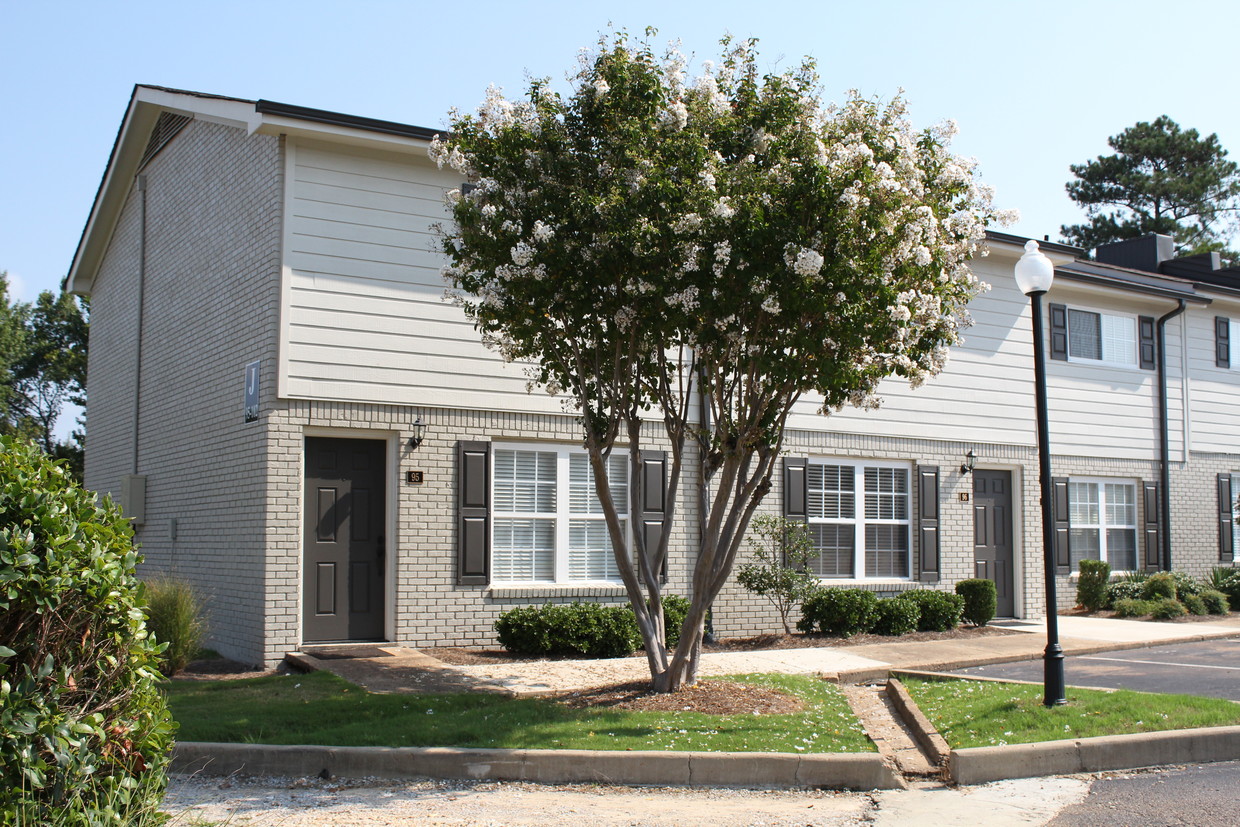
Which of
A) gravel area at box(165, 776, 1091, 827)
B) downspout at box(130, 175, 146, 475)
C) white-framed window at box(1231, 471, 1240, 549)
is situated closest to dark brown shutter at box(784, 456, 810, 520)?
gravel area at box(165, 776, 1091, 827)

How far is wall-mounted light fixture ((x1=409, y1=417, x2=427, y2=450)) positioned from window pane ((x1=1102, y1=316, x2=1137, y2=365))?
42.2ft

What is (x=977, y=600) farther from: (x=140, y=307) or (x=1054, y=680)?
(x=140, y=307)

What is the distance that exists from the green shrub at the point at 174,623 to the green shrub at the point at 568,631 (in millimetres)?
3177

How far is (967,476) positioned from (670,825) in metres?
12.1

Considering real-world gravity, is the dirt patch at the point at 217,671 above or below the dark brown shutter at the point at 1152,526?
below

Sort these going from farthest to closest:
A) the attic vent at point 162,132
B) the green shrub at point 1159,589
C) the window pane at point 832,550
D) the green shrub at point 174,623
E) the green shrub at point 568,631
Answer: the green shrub at point 1159,589
the window pane at point 832,550
the attic vent at point 162,132
the green shrub at point 568,631
the green shrub at point 174,623

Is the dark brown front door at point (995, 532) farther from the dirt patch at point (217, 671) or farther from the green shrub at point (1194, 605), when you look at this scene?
the dirt patch at point (217, 671)

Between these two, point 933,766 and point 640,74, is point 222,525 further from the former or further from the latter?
point 933,766

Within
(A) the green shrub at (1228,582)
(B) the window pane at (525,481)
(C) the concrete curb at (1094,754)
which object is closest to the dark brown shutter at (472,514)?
(B) the window pane at (525,481)

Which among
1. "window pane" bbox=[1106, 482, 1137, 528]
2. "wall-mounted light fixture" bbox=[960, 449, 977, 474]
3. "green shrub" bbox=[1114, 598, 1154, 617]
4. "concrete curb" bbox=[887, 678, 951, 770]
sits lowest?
"concrete curb" bbox=[887, 678, 951, 770]

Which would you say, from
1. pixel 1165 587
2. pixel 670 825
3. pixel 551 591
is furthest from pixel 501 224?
pixel 1165 587

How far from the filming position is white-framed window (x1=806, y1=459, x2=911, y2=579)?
15.6 meters

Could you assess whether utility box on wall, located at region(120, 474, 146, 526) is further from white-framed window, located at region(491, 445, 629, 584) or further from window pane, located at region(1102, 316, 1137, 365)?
window pane, located at region(1102, 316, 1137, 365)

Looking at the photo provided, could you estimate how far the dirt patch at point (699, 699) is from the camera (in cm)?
878
